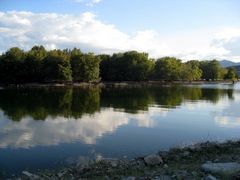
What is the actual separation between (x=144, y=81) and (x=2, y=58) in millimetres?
65345

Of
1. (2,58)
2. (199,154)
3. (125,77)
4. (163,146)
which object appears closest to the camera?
(199,154)

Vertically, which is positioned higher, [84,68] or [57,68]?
[84,68]

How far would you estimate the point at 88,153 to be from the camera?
882 inches

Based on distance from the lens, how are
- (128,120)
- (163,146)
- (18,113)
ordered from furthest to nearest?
1. (18,113)
2. (128,120)
3. (163,146)

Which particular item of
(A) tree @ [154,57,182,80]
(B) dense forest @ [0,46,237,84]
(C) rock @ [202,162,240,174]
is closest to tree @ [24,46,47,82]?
(B) dense forest @ [0,46,237,84]

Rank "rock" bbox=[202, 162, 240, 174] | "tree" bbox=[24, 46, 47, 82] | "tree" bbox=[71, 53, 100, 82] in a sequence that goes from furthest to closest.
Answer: "tree" bbox=[71, 53, 100, 82]
"tree" bbox=[24, 46, 47, 82]
"rock" bbox=[202, 162, 240, 174]

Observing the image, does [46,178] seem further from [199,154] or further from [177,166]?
[199,154]

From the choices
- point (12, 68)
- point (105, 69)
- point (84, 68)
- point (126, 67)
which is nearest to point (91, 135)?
point (12, 68)

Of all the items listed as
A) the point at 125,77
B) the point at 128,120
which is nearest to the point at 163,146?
the point at 128,120

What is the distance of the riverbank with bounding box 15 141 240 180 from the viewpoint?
14188 mm

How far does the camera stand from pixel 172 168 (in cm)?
1580

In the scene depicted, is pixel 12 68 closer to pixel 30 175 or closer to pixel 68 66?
pixel 68 66

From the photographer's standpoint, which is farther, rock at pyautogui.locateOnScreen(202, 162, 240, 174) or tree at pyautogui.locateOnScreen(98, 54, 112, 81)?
tree at pyautogui.locateOnScreen(98, 54, 112, 81)

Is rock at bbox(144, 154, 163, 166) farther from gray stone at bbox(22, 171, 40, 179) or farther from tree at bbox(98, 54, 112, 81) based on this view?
tree at bbox(98, 54, 112, 81)
